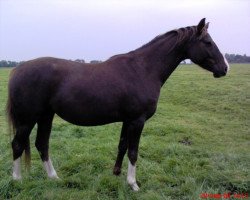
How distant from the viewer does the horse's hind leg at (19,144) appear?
181 inches

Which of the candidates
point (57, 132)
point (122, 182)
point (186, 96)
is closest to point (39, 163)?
point (122, 182)

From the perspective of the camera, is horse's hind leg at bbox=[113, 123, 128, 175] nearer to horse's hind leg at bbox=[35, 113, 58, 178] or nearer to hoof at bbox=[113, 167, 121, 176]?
hoof at bbox=[113, 167, 121, 176]

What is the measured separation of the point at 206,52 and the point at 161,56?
2.06 feet

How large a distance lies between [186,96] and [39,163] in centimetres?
910

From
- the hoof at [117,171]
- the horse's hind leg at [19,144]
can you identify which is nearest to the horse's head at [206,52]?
the hoof at [117,171]

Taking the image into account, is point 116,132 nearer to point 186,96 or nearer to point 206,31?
point 206,31

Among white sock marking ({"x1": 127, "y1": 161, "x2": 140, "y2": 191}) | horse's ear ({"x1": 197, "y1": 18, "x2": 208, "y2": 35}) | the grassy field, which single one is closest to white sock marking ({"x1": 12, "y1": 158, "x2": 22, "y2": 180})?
the grassy field

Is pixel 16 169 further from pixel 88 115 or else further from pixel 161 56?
pixel 161 56

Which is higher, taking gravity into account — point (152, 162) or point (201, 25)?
point (201, 25)

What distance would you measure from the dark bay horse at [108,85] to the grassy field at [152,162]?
0.37m

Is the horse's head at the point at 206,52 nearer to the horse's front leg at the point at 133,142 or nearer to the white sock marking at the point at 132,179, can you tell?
the horse's front leg at the point at 133,142

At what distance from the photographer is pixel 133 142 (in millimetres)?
4680

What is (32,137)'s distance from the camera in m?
7.23

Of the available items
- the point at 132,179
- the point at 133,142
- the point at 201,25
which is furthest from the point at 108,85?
the point at 201,25
